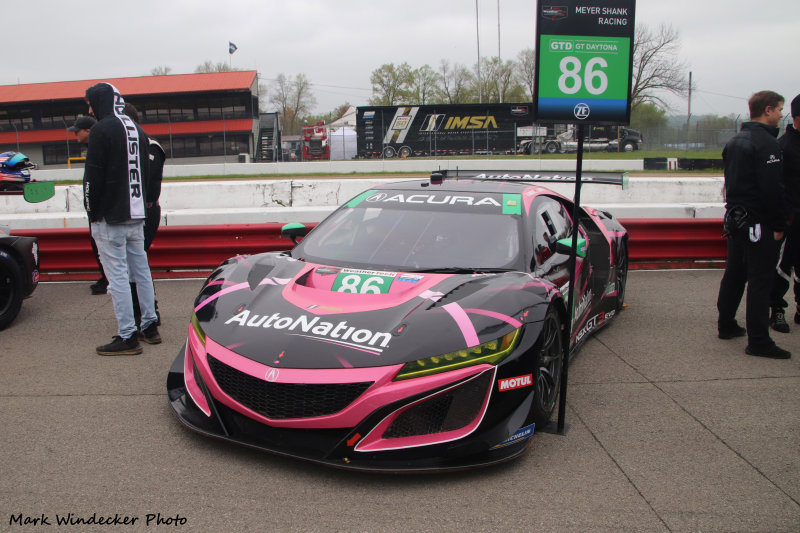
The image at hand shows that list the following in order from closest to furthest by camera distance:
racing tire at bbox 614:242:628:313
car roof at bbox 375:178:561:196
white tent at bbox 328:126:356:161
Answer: car roof at bbox 375:178:561:196 < racing tire at bbox 614:242:628:313 < white tent at bbox 328:126:356:161

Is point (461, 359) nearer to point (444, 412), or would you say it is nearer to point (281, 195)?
point (444, 412)

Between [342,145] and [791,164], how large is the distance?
33904 mm

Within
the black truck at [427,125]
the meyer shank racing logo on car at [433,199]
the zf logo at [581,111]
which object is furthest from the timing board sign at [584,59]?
the black truck at [427,125]

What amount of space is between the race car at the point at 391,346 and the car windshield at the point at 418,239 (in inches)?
0.5

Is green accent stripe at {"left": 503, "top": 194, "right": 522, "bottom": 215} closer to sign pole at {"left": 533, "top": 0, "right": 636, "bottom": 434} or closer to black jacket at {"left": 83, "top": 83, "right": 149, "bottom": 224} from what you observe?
sign pole at {"left": 533, "top": 0, "right": 636, "bottom": 434}

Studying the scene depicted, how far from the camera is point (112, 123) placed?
4.59 metres

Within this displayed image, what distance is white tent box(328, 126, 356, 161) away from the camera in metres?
37.2

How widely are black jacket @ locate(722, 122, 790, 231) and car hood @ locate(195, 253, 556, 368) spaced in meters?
2.08

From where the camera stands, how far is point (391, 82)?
75.6 meters

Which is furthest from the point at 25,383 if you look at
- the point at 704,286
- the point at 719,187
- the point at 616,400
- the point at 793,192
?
the point at 719,187

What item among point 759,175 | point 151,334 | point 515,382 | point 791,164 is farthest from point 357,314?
point 791,164

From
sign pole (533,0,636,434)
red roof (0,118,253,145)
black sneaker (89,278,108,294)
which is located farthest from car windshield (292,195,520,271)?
red roof (0,118,253,145)

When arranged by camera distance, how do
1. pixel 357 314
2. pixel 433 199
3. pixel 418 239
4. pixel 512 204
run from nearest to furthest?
pixel 357 314, pixel 418 239, pixel 512 204, pixel 433 199

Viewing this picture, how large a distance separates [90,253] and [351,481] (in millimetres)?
5811
